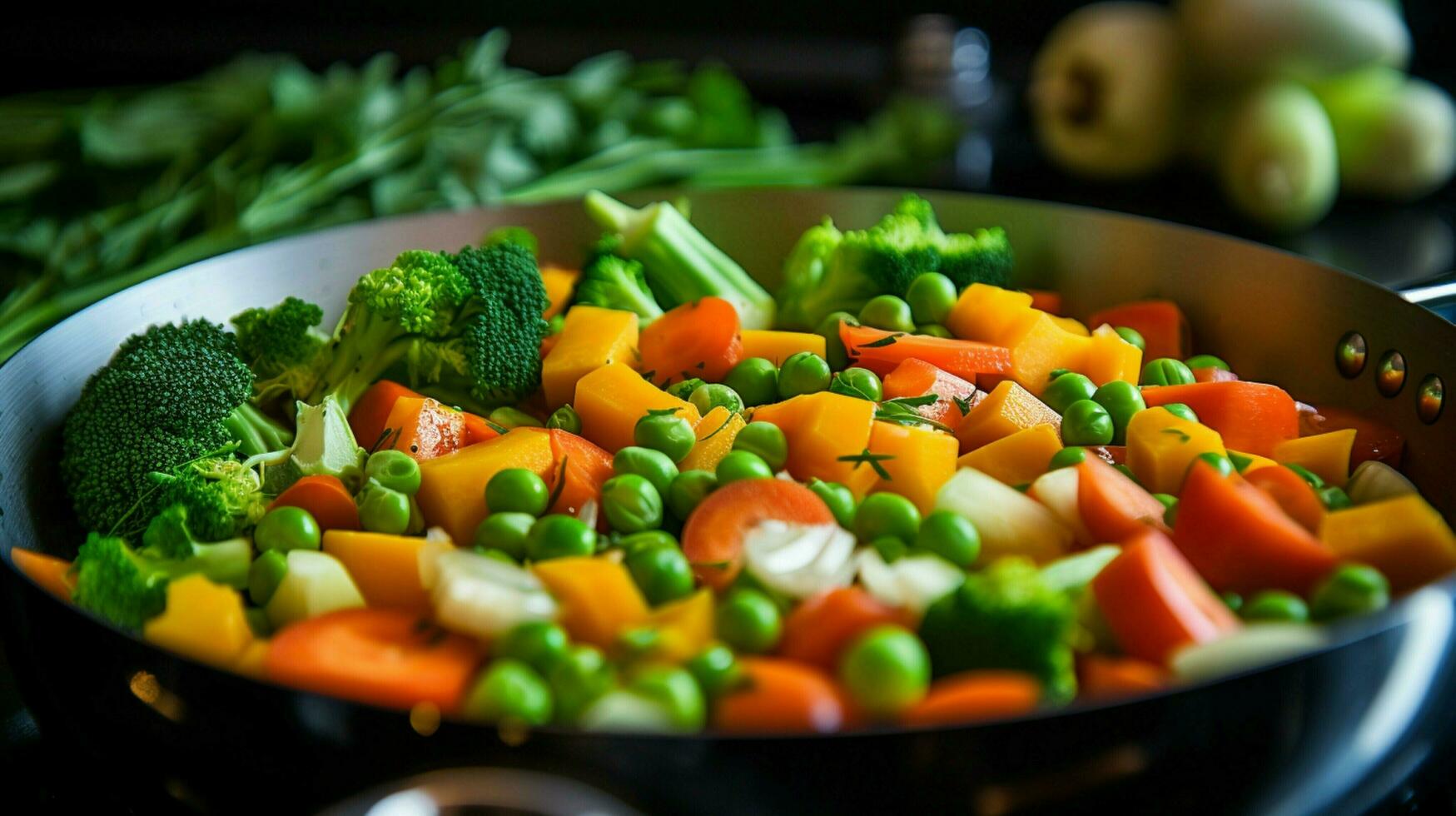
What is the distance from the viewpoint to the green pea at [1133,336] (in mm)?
1985

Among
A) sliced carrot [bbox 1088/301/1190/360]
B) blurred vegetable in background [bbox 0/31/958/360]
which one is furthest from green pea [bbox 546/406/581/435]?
blurred vegetable in background [bbox 0/31/958/360]

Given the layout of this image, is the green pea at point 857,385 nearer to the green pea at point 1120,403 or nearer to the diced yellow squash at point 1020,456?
the diced yellow squash at point 1020,456

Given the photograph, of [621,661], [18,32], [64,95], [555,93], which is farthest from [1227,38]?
[18,32]

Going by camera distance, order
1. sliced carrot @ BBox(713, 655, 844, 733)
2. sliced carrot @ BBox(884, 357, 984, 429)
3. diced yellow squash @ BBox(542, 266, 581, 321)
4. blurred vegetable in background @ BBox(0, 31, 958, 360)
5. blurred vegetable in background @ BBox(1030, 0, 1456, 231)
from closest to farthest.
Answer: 1. sliced carrot @ BBox(713, 655, 844, 733)
2. sliced carrot @ BBox(884, 357, 984, 429)
3. diced yellow squash @ BBox(542, 266, 581, 321)
4. blurred vegetable in background @ BBox(0, 31, 958, 360)
5. blurred vegetable in background @ BBox(1030, 0, 1456, 231)

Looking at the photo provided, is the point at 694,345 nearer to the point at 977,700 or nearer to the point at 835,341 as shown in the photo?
the point at 835,341

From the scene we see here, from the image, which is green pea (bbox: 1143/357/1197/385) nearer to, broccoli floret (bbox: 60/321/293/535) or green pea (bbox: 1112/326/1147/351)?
green pea (bbox: 1112/326/1147/351)

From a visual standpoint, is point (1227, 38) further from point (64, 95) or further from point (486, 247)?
point (64, 95)

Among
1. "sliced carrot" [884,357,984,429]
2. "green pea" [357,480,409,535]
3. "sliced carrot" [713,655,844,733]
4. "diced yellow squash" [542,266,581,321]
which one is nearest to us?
"sliced carrot" [713,655,844,733]

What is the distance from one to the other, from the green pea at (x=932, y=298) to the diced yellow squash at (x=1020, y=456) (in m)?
0.47

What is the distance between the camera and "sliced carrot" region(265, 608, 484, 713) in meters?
1.07

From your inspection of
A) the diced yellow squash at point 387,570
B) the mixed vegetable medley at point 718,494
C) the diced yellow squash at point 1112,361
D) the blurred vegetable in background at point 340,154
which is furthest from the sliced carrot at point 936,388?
the blurred vegetable in background at point 340,154

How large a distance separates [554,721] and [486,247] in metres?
1.10

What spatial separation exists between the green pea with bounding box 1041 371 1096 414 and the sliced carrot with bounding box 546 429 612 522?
673 mm

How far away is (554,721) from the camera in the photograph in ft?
3.68
